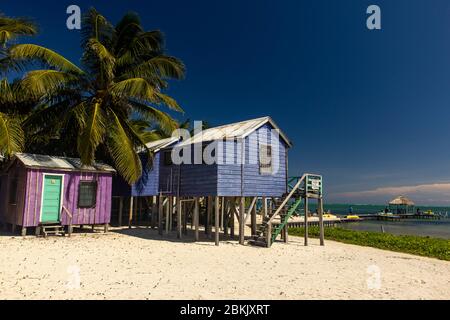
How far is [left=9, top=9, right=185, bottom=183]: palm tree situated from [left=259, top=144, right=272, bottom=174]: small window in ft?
22.2

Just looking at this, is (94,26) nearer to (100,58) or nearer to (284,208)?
(100,58)

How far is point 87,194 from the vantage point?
18844 millimetres

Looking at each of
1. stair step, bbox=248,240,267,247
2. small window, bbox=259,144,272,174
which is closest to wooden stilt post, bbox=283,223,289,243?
stair step, bbox=248,240,267,247

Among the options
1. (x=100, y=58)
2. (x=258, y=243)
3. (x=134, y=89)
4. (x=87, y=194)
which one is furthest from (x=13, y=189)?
(x=258, y=243)

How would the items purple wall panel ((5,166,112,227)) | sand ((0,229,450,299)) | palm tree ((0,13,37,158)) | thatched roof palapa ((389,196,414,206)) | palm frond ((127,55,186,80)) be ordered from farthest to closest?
thatched roof palapa ((389,196,414,206))
palm frond ((127,55,186,80))
purple wall panel ((5,166,112,227))
palm tree ((0,13,37,158))
sand ((0,229,450,299))

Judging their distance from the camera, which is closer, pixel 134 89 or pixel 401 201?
pixel 134 89

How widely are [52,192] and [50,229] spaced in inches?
85.2

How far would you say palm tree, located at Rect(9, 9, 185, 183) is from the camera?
18.4m

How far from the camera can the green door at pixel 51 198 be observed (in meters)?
17.2

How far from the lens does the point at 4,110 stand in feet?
70.7

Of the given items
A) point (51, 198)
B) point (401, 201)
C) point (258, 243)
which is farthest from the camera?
point (401, 201)

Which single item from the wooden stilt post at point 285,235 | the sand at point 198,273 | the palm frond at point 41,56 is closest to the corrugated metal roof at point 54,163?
the sand at point 198,273

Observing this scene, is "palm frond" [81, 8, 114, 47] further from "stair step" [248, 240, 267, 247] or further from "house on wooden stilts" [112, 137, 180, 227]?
"stair step" [248, 240, 267, 247]
